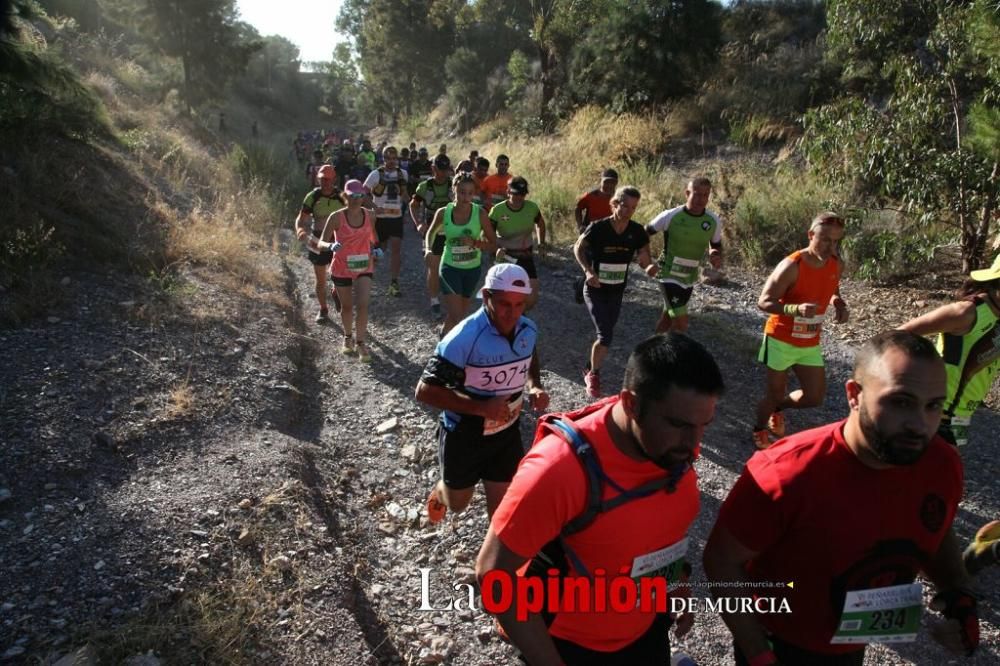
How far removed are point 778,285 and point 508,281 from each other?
7.52 ft

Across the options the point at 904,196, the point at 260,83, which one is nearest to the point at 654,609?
the point at 904,196

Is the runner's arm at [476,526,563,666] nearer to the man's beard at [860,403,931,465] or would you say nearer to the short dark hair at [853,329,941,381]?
the man's beard at [860,403,931,465]

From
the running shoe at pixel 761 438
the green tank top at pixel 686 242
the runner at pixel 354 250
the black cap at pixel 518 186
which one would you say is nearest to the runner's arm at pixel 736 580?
the running shoe at pixel 761 438

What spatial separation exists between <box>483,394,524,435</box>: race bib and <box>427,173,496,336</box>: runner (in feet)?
9.44

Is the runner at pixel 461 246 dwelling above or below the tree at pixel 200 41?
below

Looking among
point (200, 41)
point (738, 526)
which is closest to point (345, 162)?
point (738, 526)

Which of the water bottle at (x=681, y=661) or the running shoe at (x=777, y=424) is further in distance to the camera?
the running shoe at (x=777, y=424)

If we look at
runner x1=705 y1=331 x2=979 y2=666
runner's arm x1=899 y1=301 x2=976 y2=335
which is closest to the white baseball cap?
runner x1=705 y1=331 x2=979 y2=666

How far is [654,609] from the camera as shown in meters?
2.08

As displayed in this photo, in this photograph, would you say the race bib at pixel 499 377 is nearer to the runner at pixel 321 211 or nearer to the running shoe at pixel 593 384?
the running shoe at pixel 593 384

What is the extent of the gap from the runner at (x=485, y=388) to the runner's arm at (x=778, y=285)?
1.95 m

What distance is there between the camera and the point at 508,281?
3436 mm

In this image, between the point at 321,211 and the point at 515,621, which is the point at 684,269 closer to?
the point at 515,621

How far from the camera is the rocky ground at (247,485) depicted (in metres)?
3.22
